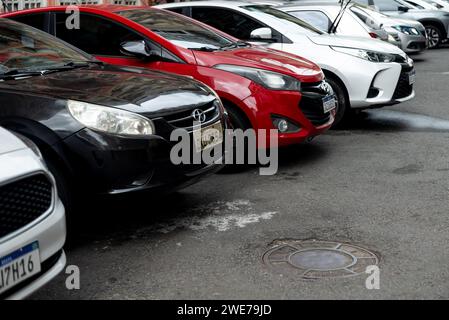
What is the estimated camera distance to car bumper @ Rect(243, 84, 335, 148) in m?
6.94

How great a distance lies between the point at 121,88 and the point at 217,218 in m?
1.25

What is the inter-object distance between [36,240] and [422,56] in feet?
53.3

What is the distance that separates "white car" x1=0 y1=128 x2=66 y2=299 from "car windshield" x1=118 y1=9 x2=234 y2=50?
12.2ft

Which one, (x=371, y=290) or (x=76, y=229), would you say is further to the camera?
(x=76, y=229)

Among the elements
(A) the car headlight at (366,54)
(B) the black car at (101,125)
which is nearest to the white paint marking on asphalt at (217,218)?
(B) the black car at (101,125)

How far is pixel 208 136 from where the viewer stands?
564 cm

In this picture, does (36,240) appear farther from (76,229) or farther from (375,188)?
(375,188)

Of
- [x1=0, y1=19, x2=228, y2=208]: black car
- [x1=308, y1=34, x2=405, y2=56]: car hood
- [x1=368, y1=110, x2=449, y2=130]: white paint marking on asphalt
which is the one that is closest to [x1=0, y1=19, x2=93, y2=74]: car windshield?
[x1=0, y1=19, x2=228, y2=208]: black car

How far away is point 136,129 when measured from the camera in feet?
16.6

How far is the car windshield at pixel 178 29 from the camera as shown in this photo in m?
7.47

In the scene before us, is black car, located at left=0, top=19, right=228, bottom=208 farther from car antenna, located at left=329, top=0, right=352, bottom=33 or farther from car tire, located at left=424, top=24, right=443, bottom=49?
car tire, located at left=424, top=24, right=443, bottom=49
